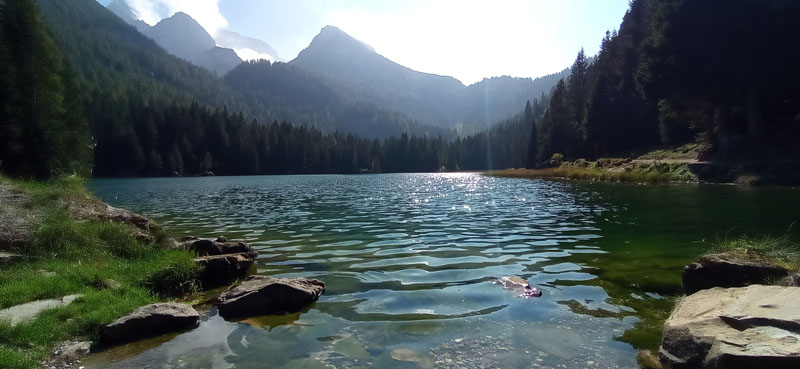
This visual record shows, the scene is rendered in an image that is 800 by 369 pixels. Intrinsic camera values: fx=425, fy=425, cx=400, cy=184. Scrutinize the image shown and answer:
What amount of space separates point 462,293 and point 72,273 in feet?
28.5

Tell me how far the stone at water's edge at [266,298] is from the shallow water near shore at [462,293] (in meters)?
0.33

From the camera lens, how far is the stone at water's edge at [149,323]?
23.7 ft

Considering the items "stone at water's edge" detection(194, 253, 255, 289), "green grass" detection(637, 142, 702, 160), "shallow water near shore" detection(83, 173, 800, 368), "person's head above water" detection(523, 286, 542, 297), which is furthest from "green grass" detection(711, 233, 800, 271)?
"green grass" detection(637, 142, 702, 160)

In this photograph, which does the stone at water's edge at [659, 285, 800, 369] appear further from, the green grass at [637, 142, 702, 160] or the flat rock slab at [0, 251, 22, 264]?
the green grass at [637, 142, 702, 160]

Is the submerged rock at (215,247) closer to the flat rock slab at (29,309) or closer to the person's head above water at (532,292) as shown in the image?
the flat rock slab at (29,309)

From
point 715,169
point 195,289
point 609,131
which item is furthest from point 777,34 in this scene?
point 195,289

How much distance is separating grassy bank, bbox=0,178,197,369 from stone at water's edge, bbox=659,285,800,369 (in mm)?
8976

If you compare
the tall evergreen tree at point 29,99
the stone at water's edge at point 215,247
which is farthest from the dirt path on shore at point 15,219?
the tall evergreen tree at point 29,99

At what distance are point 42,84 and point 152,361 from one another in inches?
1486

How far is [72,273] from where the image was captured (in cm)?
941

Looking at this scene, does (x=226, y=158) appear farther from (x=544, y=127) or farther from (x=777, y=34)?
(x=777, y=34)

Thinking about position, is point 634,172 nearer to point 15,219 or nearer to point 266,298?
point 266,298

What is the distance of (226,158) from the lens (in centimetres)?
14525

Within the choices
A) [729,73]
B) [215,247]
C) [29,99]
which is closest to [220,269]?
[215,247]
